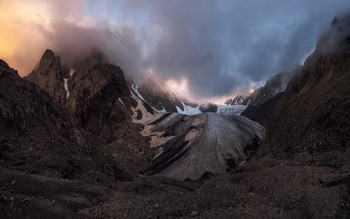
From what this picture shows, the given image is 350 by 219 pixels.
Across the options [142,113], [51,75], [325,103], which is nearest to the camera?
[325,103]

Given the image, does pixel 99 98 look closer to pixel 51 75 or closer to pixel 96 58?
pixel 96 58

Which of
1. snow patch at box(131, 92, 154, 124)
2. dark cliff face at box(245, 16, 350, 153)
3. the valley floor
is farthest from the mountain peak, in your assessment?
the valley floor

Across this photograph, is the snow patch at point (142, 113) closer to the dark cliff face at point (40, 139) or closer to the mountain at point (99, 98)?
the mountain at point (99, 98)

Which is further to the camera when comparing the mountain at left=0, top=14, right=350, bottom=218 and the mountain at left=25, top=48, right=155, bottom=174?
the mountain at left=25, top=48, right=155, bottom=174

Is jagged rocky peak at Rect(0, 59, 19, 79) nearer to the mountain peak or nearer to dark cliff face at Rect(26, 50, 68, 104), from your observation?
dark cliff face at Rect(26, 50, 68, 104)

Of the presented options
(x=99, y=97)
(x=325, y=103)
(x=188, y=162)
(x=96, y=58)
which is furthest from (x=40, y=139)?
(x=96, y=58)

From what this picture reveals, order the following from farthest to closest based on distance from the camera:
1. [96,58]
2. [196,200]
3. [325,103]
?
1. [96,58]
2. [325,103]
3. [196,200]
